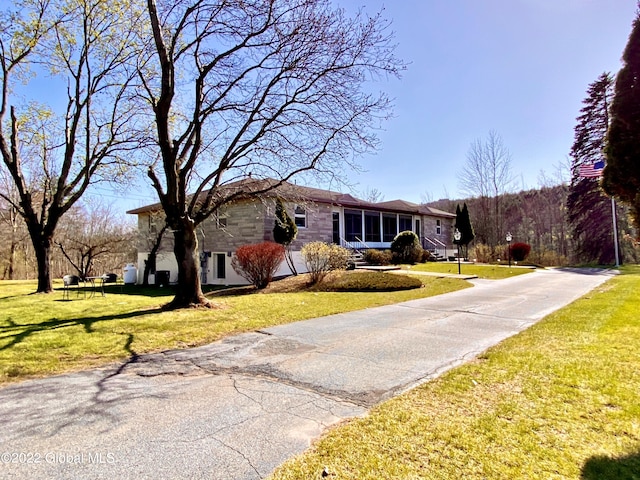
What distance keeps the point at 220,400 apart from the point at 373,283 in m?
10.6

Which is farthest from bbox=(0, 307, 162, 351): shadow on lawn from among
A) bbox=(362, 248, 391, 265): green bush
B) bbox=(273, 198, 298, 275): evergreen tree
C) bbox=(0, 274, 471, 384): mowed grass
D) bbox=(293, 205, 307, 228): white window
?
bbox=(362, 248, 391, 265): green bush

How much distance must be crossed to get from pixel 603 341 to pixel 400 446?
4805mm

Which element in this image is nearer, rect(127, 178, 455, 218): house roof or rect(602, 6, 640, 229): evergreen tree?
rect(602, 6, 640, 229): evergreen tree

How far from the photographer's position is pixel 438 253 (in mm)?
29891

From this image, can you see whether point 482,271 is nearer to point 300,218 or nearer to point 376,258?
point 376,258

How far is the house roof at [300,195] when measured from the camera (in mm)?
10766

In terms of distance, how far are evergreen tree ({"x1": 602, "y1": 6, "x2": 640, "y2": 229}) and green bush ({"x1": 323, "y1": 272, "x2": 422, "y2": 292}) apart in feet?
30.1

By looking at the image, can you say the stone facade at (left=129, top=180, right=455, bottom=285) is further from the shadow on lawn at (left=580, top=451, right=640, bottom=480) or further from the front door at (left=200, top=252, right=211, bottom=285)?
the shadow on lawn at (left=580, top=451, right=640, bottom=480)

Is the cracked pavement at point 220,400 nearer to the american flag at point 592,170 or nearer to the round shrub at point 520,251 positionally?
the american flag at point 592,170

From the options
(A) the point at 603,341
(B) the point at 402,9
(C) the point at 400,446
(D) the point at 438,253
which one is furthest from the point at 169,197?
(D) the point at 438,253

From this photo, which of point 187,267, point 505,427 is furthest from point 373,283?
point 505,427

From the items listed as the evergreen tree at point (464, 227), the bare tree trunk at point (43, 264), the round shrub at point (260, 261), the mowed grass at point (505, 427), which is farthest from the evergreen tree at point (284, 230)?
the evergreen tree at point (464, 227)

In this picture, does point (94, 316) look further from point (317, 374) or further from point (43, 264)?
point (43, 264)

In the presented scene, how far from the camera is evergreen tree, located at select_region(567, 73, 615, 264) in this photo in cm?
2891
